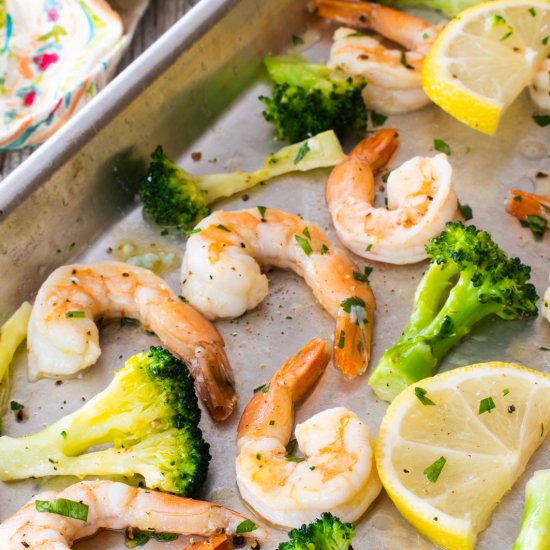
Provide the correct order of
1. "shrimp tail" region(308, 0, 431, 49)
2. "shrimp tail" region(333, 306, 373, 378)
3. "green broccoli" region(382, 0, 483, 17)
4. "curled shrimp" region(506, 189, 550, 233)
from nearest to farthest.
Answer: "shrimp tail" region(333, 306, 373, 378) < "curled shrimp" region(506, 189, 550, 233) < "shrimp tail" region(308, 0, 431, 49) < "green broccoli" region(382, 0, 483, 17)

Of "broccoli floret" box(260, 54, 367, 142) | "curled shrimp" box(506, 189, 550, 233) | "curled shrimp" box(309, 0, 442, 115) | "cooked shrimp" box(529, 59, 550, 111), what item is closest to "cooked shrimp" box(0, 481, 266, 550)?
"curled shrimp" box(506, 189, 550, 233)

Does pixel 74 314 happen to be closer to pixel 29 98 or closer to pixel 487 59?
pixel 29 98

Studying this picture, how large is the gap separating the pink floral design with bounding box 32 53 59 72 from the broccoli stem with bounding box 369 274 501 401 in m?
2.44

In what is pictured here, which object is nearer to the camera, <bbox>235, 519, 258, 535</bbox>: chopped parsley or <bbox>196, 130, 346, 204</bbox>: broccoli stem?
<bbox>235, 519, 258, 535</bbox>: chopped parsley

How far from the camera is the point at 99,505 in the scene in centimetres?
290

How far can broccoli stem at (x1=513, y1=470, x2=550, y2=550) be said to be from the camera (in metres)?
2.70

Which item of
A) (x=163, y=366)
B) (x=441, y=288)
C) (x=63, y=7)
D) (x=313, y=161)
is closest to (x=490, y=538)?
(x=441, y=288)

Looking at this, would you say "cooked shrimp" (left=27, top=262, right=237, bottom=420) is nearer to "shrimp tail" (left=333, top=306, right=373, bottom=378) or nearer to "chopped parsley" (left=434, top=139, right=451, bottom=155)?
"shrimp tail" (left=333, top=306, right=373, bottom=378)

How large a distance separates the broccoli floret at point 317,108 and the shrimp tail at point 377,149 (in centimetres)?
12

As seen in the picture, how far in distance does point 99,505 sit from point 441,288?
135 cm

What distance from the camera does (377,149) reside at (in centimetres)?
392

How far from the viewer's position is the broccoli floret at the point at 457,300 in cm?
323

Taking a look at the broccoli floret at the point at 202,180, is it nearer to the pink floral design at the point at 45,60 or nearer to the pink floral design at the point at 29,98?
the pink floral design at the point at 29,98

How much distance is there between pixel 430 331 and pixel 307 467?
2.30 ft
